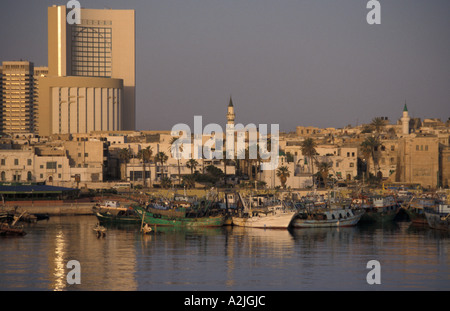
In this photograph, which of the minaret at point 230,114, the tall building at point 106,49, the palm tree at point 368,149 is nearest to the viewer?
the palm tree at point 368,149

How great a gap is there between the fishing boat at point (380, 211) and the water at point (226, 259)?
8.38 meters

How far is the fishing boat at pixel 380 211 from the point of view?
7931 centimetres

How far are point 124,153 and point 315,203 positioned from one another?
38706 mm

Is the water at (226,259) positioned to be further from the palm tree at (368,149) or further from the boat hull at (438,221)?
the palm tree at (368,149)

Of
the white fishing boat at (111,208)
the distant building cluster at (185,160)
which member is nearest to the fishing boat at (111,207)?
the white fishing boat at (111,208)

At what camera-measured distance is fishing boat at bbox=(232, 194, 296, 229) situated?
70.9m

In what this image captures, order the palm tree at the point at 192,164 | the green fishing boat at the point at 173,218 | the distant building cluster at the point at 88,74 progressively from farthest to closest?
the distant building cluster at the point at 88,74 < the palm tree at the point at 192,164 < the green fishing boat at the point at 173,218

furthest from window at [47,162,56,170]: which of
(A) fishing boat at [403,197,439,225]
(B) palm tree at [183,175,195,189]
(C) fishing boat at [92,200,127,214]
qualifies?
(A) fishing boat at [403,197,439,225]

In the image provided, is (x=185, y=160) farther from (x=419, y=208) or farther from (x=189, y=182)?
(x=419, y=208)

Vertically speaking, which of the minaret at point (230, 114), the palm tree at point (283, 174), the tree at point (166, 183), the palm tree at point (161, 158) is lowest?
the tree at point (166, 183)

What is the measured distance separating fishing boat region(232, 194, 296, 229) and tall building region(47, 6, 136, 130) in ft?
373

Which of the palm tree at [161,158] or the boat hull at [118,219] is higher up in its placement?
the palm tree at [161,158]

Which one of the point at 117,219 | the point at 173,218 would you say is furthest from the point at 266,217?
the point at 117,219

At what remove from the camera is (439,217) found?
69.6 m
